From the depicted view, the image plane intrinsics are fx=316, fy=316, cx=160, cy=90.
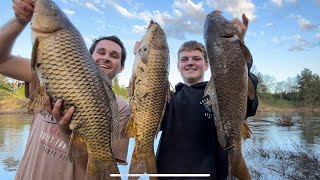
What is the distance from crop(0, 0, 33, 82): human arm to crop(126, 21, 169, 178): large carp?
4.34 feet

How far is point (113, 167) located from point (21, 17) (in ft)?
6.27

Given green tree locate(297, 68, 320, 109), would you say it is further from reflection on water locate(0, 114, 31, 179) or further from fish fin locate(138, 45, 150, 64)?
fish fin locate(138, 45, 150, 64)

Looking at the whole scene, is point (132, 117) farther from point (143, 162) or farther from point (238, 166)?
point (238, 166)

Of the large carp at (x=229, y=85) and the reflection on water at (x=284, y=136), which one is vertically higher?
the large carp at (x=229, y=85)

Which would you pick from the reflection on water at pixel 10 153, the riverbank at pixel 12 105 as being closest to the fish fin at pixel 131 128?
the reflection on water at pixel 10 153

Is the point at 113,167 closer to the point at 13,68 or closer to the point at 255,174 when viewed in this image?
the point at 13,68

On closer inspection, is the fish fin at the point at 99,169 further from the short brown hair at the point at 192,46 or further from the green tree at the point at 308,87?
the green tree at the point at 308,87

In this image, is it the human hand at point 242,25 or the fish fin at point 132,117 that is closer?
the fish fin at point 132,117

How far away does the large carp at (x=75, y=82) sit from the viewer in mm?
3227

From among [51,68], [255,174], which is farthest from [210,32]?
[255,174]

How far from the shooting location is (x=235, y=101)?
12.5ft

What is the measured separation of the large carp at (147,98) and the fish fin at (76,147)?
598 mm

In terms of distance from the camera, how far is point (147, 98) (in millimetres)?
3678

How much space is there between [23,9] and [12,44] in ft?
2.30
